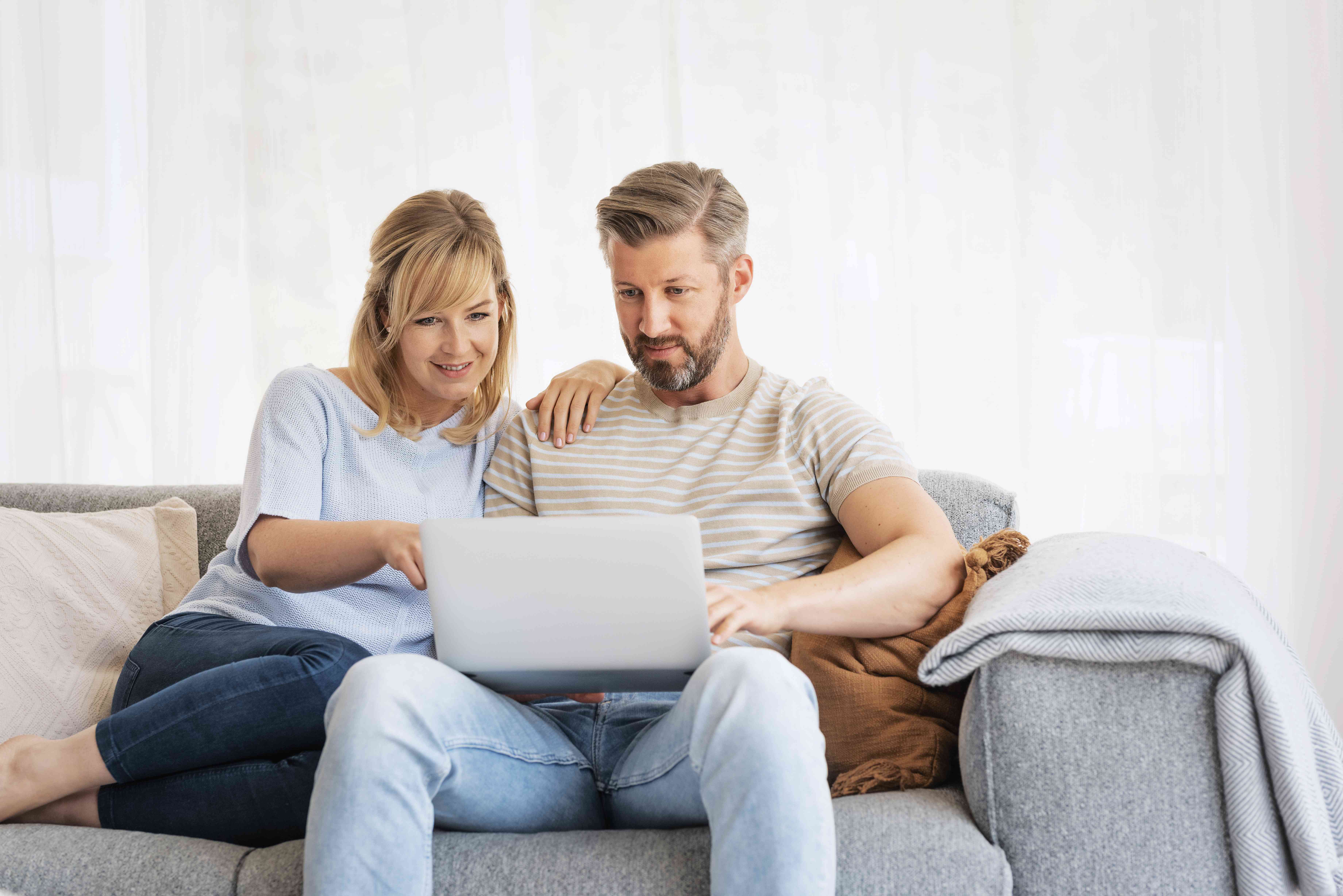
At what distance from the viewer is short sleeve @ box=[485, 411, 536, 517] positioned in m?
1.62

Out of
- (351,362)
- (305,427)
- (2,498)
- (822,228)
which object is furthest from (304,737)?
(822,228)

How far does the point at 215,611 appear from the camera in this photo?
1.52 m

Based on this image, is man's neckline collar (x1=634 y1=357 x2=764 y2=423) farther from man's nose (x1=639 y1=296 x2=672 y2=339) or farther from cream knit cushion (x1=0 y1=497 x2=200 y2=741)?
cream knit cushion (x1=0 y1=497 x2=200 y2=741)

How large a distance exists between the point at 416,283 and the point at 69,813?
2.84 feet

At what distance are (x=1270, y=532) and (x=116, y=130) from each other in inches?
122

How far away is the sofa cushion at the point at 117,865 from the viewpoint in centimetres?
108

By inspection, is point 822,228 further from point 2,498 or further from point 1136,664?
point 2,498

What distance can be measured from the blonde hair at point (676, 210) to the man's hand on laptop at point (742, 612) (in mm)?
614

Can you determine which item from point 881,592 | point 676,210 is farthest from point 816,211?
point 881,592

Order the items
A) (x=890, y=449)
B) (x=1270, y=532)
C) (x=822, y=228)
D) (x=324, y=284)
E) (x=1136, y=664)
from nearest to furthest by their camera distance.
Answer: (x=1136, y=664) → (x=890, y=449) → (x=1270, y=532) → (x=822, y=228) → (x=324, y=284)

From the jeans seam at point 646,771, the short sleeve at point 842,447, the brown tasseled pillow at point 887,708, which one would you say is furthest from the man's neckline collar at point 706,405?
the jeans seam at point 646,771

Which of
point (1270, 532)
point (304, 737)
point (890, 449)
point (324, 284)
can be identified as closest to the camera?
point (304, 737)

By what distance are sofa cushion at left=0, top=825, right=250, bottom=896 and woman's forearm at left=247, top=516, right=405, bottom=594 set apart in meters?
0.36

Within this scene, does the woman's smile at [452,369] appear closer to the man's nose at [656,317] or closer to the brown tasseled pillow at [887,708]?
the man's nose at [656,317]
